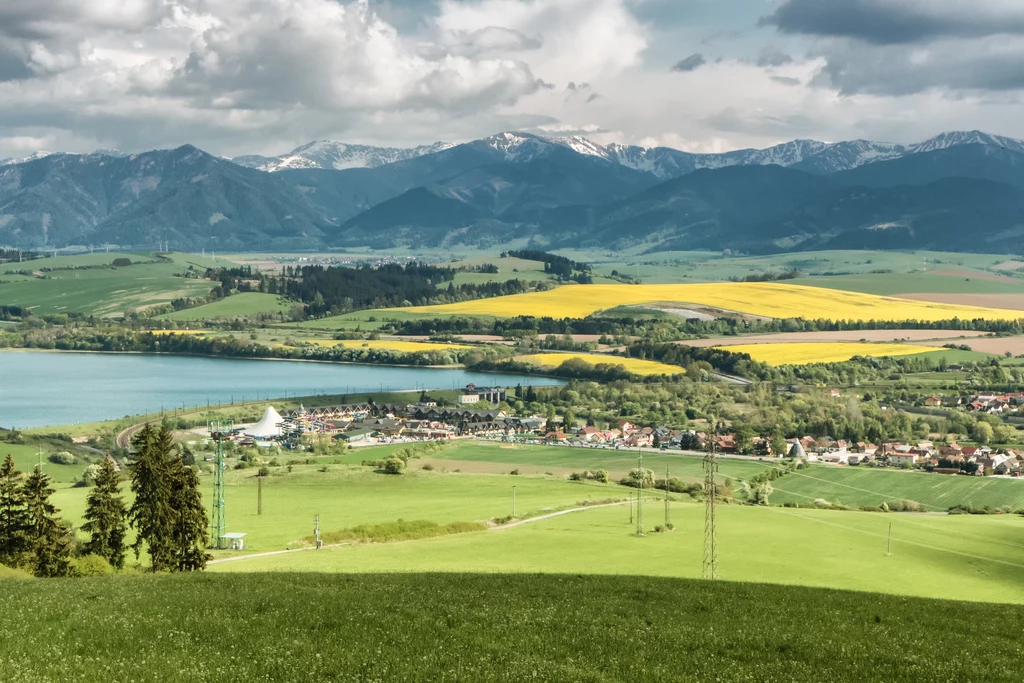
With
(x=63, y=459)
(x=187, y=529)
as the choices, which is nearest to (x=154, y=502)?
(x=187, y=529)

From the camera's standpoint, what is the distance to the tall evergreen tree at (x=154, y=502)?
91.4 feet

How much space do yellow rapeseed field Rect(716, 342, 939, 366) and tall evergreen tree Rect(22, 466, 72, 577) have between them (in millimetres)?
83884

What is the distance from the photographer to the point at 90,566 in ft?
87.4

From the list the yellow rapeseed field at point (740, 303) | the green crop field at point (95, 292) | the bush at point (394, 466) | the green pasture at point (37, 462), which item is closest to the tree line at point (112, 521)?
the bush at point (394, 466)

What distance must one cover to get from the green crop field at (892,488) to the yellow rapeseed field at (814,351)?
149 feet

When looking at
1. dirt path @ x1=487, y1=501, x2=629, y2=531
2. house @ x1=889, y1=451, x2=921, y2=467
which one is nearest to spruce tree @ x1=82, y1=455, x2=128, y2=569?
dirt path @ x1=487, y1=501, x2=629, y2=531

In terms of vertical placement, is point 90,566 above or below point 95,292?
below

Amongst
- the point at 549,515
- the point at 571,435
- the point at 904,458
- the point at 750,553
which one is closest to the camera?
the point at 750,553

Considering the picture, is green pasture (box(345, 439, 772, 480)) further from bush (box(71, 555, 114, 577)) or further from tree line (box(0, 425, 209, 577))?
bush (box(71, 555, 114, 577))

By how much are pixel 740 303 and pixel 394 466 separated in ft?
348

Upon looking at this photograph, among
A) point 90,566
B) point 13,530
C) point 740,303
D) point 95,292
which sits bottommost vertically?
point 90,566

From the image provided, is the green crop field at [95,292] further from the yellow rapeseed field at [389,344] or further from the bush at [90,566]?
the bush at [90,566]

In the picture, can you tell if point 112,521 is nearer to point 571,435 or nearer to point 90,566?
point 90,566

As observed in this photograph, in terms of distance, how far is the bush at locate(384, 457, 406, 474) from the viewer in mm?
53250
